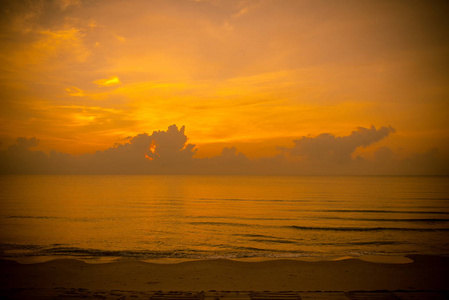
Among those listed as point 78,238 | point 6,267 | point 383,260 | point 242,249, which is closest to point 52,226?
point 78,238

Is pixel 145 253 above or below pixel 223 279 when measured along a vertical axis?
below

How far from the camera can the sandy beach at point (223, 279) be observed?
9.15m

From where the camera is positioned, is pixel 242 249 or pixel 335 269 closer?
pixel 335 269

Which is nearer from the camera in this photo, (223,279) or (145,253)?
(223,279)

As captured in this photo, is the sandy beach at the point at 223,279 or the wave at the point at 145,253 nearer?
the sandy beach at the point at 223,279

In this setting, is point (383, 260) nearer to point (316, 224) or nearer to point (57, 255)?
point (316, 224)

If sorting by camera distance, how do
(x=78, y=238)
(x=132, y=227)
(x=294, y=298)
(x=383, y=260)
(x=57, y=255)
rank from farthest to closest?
(x=132, y=227)
(x=78, y=238)
(x=57, y=255)
(x=383, y=260)
(x=294, y=298)

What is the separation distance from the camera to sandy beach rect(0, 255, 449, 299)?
915cm

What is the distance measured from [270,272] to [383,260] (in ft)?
21.8

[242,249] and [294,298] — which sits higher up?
[294,298]

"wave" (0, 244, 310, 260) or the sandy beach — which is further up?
the sandy beach

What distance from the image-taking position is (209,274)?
38.7 ft

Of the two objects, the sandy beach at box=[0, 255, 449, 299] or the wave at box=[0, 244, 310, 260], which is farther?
the wave at box=[0, 244, 310, 260]

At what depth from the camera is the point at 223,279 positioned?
36.4ft
